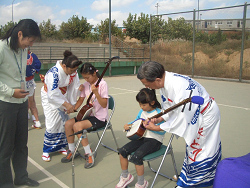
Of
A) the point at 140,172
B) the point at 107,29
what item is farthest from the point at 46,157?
the point at 107,29

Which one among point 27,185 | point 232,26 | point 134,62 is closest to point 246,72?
point 232,26

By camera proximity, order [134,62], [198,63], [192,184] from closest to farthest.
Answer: [192,184] → [198,63] → [134,62]

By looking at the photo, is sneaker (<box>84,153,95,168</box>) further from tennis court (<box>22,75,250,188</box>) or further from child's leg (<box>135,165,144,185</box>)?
child's leg (<box>135,165,144,185</box>)

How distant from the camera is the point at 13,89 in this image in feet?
8.80

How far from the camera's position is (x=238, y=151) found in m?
4.24

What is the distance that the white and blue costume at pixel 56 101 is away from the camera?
12.2 ft

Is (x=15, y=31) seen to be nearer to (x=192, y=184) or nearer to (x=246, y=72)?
(x=192, y=184)

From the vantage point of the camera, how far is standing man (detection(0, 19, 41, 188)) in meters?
2.68

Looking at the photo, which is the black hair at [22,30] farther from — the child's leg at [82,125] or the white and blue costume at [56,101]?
the child's leg at [82,125]

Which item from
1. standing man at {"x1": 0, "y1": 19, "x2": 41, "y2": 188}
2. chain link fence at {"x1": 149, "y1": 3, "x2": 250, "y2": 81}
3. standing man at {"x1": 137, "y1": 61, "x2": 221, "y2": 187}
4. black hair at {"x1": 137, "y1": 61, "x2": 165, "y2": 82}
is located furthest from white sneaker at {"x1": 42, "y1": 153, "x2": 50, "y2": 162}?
chain link fence at {"x1": 149, "y1": 3, "x2": 250, "y2": 81}

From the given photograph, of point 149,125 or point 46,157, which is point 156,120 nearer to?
point 149,125

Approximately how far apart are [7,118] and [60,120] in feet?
4.40

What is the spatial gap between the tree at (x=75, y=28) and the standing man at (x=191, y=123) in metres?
33.2

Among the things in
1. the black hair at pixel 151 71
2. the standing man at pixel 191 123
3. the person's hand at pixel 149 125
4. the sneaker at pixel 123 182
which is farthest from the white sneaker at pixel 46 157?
the black hair at pixel 151 71
